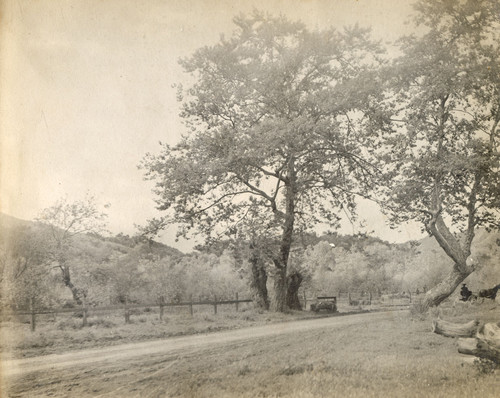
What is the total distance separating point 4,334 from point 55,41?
4.61m

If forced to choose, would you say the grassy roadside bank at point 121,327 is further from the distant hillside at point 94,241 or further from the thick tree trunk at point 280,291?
the distant hillside at point 94,241

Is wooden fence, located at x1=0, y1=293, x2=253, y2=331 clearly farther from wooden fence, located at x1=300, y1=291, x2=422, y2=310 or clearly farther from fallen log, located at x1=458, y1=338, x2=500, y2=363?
fallen log, located at x1=458, y1=338, x2=500, y2=363

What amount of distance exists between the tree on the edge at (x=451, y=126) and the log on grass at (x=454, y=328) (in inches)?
40.7

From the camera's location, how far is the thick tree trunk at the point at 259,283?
9.26m

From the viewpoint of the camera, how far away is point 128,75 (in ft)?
23.9

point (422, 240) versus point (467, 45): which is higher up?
point (467, 45)

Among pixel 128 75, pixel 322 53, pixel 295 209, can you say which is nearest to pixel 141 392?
pixel 295 209

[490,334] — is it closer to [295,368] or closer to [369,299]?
[369,299]

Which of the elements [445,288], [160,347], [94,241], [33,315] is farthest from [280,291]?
[33,315]

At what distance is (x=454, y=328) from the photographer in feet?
24.5

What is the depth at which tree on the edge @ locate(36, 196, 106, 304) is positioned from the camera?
22.9 feet

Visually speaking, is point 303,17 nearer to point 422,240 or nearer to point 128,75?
point 128,75

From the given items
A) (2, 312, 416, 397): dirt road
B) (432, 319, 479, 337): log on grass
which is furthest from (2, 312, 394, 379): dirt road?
(432, 319, 479, 337): log on grass

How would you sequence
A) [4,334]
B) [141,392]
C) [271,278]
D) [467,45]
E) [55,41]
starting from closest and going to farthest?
[141,392]
[4,334]
[55,41]
[467,45]
[271,278]
